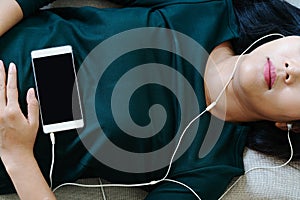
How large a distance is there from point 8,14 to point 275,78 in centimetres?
63

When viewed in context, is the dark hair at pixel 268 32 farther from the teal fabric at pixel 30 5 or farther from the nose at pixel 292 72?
the teal fabric at pixel 30 5

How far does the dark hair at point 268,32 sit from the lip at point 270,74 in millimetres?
186

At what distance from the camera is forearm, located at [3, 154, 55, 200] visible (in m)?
1.10

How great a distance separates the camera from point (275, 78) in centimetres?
111

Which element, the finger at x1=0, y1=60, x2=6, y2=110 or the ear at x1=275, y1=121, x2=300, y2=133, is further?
the ear at x1=275, y1=121, x2=300, y2=133

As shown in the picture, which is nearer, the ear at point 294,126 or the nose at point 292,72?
the nose at point 292,72

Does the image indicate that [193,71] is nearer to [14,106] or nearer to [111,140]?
[111,140]

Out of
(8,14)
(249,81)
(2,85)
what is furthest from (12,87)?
(249,81)

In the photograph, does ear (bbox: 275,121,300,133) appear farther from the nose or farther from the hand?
the hand

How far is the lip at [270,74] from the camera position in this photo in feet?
3.64

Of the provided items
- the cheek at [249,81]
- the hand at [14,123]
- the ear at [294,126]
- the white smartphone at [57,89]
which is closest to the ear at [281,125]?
the ear at [294,126]

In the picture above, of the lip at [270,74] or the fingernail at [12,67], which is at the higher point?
the fingernail at [12,67]

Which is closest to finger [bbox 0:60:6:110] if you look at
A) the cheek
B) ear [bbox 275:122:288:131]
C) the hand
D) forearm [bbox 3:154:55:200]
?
the hand

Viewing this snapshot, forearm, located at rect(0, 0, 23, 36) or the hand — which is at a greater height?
forearm, located at rect(0, 0, 23, 36)
